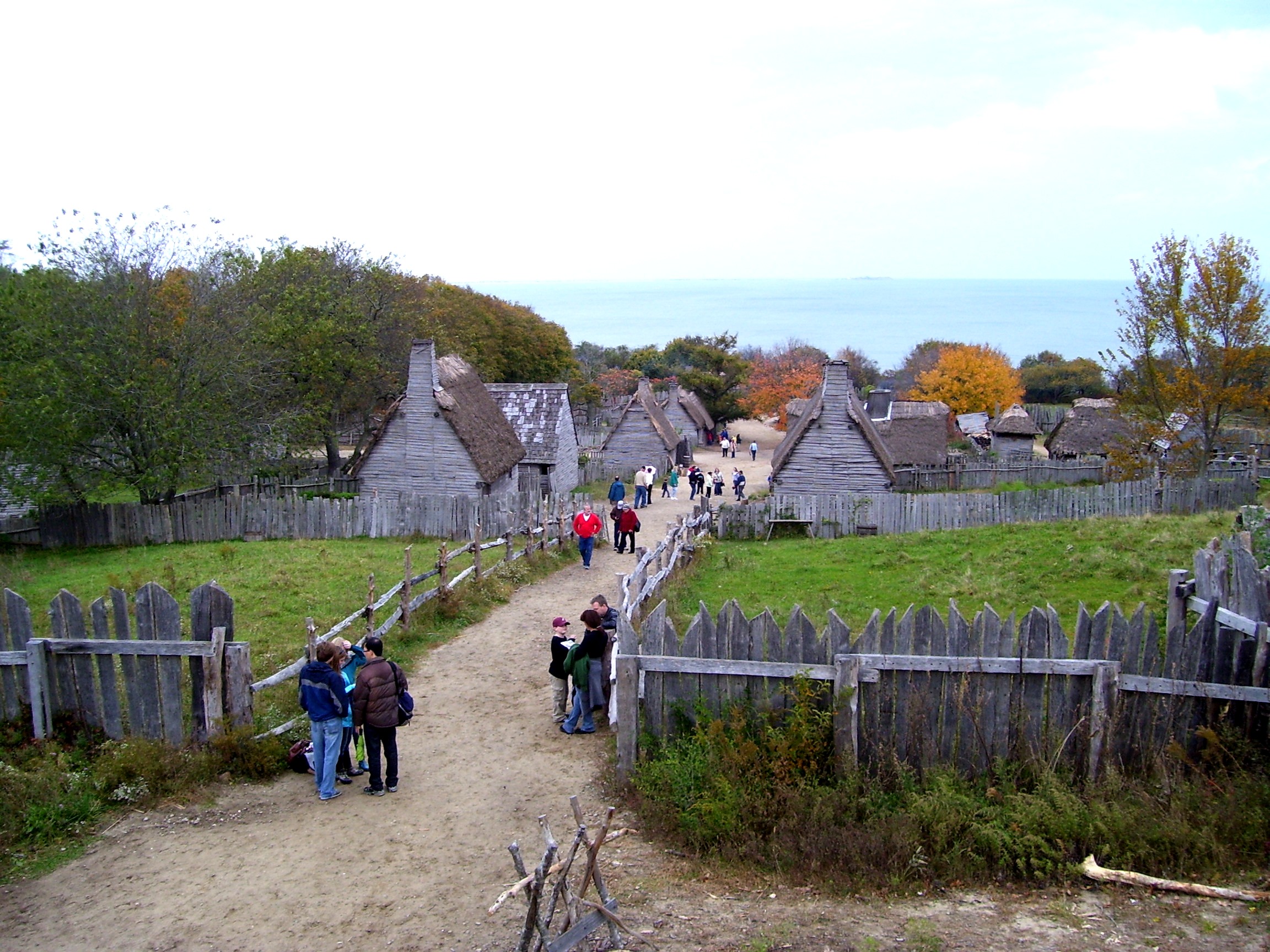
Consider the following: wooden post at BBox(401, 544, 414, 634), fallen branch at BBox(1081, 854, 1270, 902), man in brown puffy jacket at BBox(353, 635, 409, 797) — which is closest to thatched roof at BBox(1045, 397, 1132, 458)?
wooden post at BBox(401, 544, 414, 634)

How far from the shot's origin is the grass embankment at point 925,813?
289 inches

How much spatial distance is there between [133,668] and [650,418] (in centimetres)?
4179

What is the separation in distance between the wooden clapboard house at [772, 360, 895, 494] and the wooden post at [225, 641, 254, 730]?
77.2 feet

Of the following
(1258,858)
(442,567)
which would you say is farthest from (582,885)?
(442,567)

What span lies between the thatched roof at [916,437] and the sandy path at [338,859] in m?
40.4

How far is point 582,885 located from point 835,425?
26203mm

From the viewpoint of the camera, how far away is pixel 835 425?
30.9 metres

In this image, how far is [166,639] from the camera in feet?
31.4

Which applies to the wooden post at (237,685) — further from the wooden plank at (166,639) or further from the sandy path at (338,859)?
the sandy path at (338,859)

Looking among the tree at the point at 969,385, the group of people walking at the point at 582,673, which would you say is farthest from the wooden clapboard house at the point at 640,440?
the group of people walking at the point at 582,673

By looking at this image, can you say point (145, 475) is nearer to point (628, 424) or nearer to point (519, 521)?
point (519, 521)

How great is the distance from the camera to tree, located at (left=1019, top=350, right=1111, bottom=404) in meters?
83.1

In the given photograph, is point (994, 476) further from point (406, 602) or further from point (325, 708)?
point (325, 708)

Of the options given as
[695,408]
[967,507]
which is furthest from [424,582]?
[695,408]
